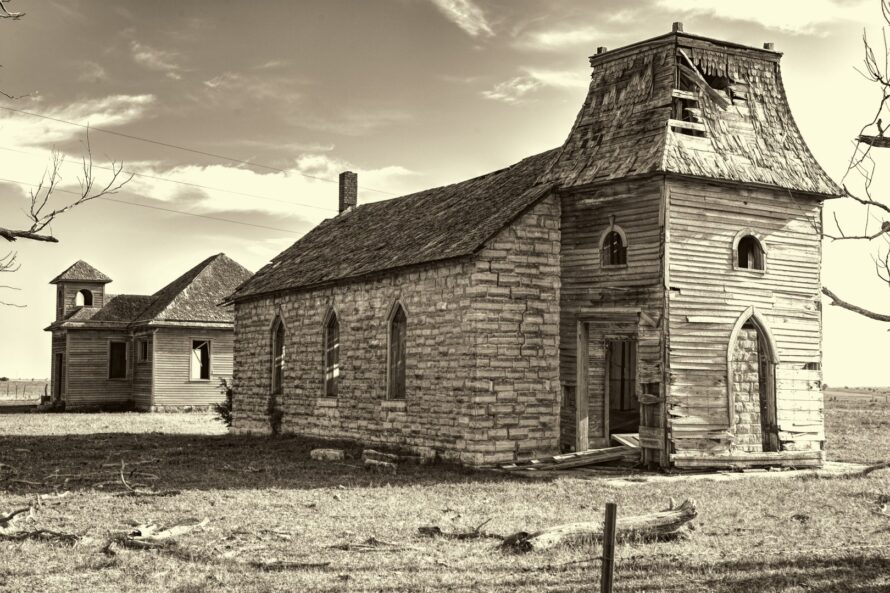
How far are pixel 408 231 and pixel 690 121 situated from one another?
8.21 metres

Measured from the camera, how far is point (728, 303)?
64.3 feet

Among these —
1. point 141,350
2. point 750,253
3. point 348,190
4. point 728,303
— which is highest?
point 348,190

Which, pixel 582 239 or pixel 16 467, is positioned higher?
pixel 582 239

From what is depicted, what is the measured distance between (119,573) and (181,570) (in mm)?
629

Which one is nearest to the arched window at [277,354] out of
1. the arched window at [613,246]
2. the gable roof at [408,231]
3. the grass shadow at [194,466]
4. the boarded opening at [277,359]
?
the boarded opening at [277,359]

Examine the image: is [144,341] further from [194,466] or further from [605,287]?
[605,287]

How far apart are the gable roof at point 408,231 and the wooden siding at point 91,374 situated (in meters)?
16.4

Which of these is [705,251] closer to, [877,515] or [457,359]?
[457,359]

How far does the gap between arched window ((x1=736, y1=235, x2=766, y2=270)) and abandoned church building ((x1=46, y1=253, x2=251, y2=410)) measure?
2877 centimetres

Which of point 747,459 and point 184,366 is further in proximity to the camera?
point 184,366

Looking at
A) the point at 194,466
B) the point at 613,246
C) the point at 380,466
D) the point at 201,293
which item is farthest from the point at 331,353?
the point at 201,293

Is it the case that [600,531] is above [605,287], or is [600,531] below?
below

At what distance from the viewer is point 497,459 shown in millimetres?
19453

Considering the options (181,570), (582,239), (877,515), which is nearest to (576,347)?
(582,239)
